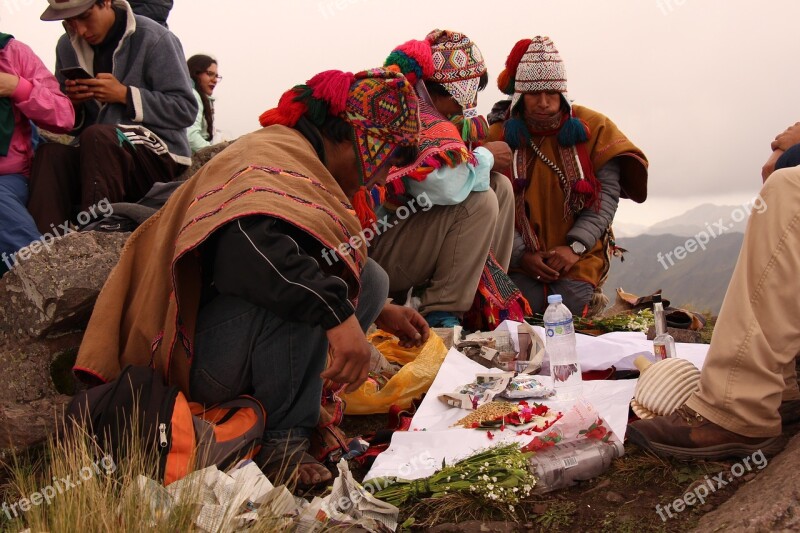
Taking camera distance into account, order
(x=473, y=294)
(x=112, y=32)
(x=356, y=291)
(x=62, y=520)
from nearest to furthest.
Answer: (x=62, y=520) < (x=356, y=291) < (x=112, y=32) < (x=473, y=294)

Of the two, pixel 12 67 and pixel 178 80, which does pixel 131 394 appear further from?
pixel 178 80

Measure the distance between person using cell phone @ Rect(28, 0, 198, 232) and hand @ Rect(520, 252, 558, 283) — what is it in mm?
2499

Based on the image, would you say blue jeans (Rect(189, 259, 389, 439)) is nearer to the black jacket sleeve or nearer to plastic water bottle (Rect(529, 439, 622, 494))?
the black jacket sleeve

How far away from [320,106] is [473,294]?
217cm

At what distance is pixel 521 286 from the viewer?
589 cm

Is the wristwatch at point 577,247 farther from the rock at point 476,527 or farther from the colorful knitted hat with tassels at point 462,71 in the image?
the rock at point 476,527

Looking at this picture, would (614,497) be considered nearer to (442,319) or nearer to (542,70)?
(442,319)

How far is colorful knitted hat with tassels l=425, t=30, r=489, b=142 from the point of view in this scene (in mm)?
5188

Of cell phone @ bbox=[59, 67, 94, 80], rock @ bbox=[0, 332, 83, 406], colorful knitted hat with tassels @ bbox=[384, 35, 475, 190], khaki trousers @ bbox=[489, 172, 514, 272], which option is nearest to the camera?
rock @ bbox=[0, 332, 83, 406]

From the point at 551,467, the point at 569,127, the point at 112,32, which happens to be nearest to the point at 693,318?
the point at 569,127

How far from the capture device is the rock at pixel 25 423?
116 inches

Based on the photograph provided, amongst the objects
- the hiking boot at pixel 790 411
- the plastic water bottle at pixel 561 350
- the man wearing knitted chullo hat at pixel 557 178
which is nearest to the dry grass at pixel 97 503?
the hiking boot at pixel 790 411

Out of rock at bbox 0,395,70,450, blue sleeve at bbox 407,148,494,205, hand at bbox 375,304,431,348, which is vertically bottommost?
hand at bbox 375,304,431,348

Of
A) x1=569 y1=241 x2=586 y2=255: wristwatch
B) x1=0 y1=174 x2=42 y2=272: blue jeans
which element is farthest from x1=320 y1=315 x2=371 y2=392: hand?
x1=569 y1=241 x2=586 y2=255: wristwatch
